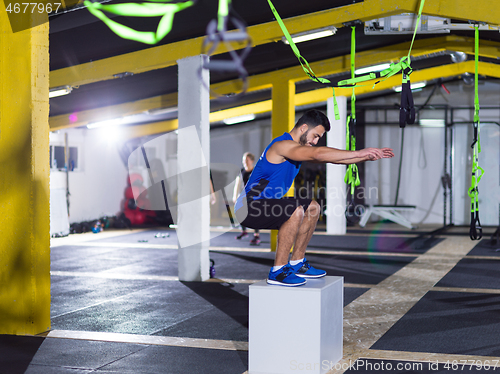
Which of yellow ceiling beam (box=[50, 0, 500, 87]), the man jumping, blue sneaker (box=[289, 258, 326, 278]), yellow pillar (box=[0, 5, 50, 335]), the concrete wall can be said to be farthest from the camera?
the concrete wall

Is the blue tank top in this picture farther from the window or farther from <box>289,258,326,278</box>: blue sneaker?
the window

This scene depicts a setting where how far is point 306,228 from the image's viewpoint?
12.5ft

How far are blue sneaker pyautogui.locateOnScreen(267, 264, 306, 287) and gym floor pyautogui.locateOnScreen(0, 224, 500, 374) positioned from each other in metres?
0.28

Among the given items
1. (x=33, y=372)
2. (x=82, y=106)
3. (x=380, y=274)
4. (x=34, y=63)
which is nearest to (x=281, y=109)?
(x=380, y=274)

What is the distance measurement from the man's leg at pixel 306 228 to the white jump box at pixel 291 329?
41 centimetres

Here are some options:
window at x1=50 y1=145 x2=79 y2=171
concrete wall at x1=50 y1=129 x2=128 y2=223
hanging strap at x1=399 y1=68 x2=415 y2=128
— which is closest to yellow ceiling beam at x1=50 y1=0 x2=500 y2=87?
hanging strap at x1=399 y1=68 x2=415 y2=128

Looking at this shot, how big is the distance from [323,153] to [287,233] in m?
0.63

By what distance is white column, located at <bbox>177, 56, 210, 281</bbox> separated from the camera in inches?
266

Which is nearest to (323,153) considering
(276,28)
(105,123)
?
(276,28)

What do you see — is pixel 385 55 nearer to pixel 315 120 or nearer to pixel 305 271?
pixel 315 120

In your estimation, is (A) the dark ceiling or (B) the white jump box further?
(A) the dark ceiling

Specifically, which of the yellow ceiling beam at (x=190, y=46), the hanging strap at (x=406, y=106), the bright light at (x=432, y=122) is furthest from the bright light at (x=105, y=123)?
the hanging strap at (x=406, y=106)

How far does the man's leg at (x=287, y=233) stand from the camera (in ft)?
12.0

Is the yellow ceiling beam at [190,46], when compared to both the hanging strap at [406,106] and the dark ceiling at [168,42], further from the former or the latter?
the hanging strap at [406,106]
